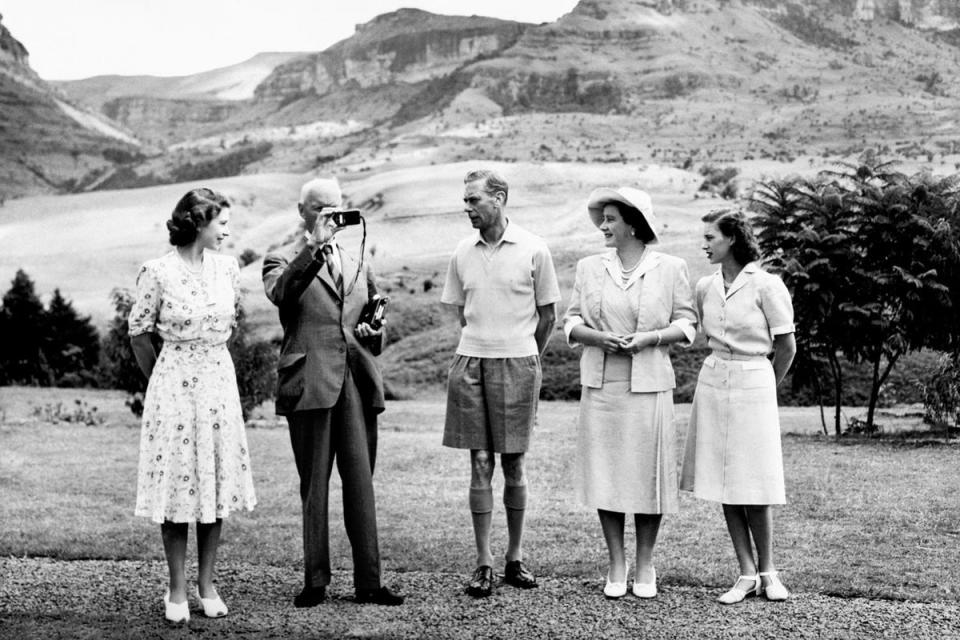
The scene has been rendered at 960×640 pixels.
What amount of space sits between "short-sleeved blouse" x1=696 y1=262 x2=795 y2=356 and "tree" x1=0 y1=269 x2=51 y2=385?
30.8m

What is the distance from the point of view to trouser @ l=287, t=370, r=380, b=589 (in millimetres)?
6832

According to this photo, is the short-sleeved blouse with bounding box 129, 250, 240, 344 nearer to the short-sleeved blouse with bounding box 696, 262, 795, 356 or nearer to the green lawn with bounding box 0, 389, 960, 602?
the green lawn with bounding box 0, 389, 960, 602

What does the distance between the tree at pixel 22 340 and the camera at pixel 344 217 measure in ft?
98.3

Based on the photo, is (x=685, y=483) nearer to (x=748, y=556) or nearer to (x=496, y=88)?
(x=748, y=556)

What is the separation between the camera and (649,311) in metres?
6.88

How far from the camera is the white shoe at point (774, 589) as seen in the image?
6695mm

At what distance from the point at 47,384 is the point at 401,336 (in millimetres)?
10756

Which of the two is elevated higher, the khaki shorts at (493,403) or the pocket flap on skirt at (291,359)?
the pocket flap on skirt at (291,359)

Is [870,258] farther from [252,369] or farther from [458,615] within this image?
[458,615]

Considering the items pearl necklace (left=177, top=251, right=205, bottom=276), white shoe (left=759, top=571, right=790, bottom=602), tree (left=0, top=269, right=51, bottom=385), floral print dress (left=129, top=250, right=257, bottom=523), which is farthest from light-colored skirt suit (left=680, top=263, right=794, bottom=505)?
tree (left=0, top=269, right=51, bottom=385)

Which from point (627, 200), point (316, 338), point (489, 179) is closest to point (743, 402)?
point (627, 200)

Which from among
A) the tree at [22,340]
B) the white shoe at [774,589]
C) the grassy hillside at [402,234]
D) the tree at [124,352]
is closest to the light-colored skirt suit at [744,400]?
the white shoe at [774,589]

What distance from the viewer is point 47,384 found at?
1358 inches

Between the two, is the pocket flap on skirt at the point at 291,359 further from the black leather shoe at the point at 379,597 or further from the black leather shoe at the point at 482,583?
the black leather shoe at the point at 482,583
